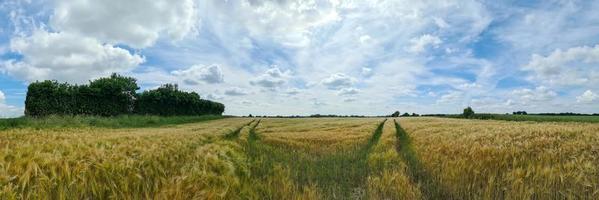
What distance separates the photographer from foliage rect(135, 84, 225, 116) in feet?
220

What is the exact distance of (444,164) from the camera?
23.7 feet

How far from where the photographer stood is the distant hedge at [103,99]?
144 ft

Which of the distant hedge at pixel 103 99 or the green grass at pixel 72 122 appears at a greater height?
the distant hedge at pixel 103 99

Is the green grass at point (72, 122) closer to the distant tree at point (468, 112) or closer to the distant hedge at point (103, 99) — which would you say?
the distant hedge at point (103, 99)

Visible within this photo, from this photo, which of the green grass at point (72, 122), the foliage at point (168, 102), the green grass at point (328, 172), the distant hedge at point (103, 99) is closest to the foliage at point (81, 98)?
the distant hedge at point (103, 99)

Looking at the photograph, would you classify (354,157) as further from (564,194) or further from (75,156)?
(75,156)

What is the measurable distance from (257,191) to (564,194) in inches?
156

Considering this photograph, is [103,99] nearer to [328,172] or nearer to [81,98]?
[81,98]

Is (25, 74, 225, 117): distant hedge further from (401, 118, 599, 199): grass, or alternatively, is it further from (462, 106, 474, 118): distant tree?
(462, 106, 474, 118): distant tree

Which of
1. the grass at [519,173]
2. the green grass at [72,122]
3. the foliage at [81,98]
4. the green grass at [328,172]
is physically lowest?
the green grass at [328,172]

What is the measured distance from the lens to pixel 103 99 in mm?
53719

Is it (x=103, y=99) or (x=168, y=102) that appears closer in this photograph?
(x=103, y=99)

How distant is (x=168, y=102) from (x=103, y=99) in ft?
65.0

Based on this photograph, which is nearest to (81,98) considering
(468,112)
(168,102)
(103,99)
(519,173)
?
(103,99)
